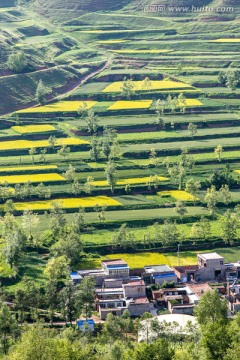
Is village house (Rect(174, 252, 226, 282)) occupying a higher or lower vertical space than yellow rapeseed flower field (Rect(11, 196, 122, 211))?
lower

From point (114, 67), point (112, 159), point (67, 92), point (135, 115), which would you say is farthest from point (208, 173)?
point (114, 67)

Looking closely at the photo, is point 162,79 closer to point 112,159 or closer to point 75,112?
point 75,112

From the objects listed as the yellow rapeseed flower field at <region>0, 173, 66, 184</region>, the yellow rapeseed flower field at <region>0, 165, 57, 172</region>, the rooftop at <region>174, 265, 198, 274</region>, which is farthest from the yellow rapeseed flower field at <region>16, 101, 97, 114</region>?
the rooftop at <region>174, 265, 198, 274</region>

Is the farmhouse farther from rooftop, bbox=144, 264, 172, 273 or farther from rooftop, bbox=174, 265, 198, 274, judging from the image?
rooftop, bbox=174, 265, 198, 274

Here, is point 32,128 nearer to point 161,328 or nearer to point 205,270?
point 205,270

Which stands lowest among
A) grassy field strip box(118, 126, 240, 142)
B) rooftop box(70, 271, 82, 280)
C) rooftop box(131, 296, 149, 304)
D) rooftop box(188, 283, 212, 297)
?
rooftop box(131, 296, 149, 304)

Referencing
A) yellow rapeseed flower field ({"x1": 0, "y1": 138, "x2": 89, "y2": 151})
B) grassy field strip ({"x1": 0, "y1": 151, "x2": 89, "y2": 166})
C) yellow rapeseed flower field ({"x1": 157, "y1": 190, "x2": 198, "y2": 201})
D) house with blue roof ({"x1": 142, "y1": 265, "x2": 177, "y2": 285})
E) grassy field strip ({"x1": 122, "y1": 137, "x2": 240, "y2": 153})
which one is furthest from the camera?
yellow rapeseed flower field ({"x1": 0, "y1": 138, "x2": 89, "y2": 151})
